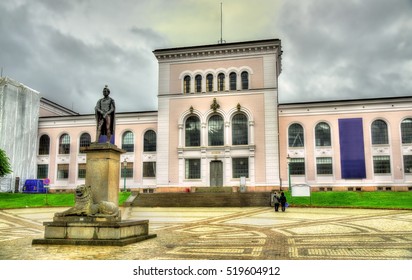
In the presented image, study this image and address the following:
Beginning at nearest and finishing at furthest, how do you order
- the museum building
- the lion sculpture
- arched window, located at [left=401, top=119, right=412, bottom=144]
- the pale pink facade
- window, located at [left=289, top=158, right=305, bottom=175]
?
the lion sculpture < the pale pink facade < the museum building < arched window, located at [left=401, top=119, right=412, bottom=144] < window, located at [left=289, top=158, right=305, bottom=175]

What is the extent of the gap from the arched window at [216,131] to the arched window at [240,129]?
133 cm

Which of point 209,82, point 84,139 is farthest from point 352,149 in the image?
point 84,139

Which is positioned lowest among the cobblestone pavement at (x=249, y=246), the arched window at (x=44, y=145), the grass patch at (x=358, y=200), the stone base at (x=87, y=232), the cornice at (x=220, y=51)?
the cobblestone pavement at (x=249, y=246)

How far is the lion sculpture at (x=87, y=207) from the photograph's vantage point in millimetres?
12555

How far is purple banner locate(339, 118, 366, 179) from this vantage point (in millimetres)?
42594

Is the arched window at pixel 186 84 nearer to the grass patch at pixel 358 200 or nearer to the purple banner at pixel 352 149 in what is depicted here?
the grass patch at pixel 358 200

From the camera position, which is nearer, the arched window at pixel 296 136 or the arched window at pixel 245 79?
the arched window at pixel 245 79

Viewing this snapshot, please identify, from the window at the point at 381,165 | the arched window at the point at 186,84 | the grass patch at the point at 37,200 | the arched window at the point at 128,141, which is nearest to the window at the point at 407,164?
the window at the point at 381,165

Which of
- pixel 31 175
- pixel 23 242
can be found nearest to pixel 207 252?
pixel 23 242

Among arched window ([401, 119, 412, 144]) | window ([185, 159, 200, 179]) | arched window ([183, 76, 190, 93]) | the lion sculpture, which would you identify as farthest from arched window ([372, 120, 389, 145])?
the lion sculpture

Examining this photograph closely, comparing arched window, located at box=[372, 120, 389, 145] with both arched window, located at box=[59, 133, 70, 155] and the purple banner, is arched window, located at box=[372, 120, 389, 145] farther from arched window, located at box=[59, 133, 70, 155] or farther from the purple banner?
arched window, located at box=[59, 133, 70, 155]

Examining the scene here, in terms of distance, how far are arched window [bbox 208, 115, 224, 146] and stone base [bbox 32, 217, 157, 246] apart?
31.4 metres

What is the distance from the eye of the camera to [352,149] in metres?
43.1

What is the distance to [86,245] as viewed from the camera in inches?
467
